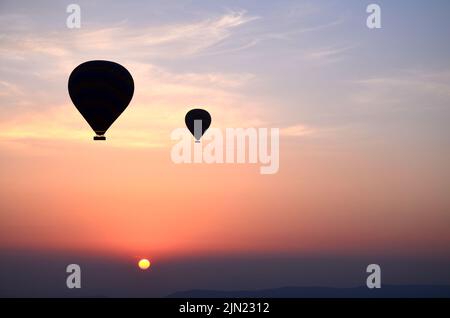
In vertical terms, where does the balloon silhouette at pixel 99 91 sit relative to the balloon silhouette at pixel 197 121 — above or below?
below

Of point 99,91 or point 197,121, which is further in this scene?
point 197,121

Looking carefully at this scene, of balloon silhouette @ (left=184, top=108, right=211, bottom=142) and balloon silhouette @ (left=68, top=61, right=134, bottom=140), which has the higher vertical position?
balloon silhouette @ (left=184, top=108, right=211, bottom=142)

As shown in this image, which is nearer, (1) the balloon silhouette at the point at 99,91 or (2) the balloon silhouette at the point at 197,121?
(1) the balloon silhouette at the point at 99,91

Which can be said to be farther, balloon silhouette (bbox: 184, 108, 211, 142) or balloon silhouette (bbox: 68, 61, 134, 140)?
balloon silhouette (bbox: 184, 108, 211, 142)

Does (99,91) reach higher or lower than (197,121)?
lower
